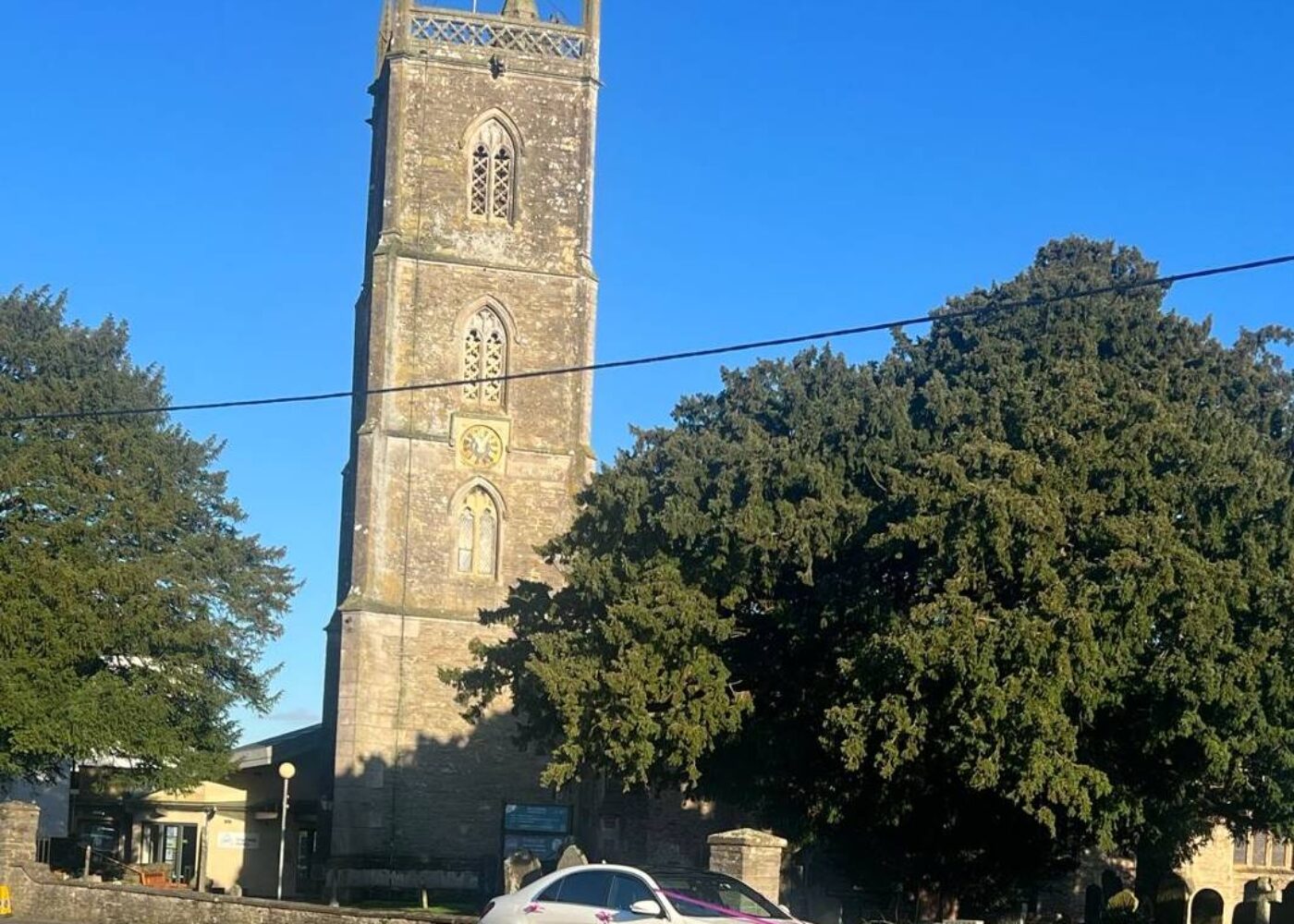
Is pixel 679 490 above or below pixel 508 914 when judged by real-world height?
above

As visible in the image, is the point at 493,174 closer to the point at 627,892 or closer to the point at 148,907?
the point at 148,907

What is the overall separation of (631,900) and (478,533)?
3546cm

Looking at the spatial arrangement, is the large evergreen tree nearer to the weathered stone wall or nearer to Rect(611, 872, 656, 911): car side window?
the weathered stone wall

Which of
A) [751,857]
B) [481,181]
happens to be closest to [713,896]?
[751,857]

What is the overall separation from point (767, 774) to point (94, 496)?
18.5 metres

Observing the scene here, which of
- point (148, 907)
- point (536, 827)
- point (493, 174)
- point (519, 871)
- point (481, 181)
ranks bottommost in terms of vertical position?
point (148, 907)

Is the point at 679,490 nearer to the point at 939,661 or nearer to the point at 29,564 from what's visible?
the point at 939,661

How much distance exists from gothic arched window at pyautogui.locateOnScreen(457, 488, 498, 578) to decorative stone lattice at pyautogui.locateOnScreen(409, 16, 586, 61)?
45.2 feet

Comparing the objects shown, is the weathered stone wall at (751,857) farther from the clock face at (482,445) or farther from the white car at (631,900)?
the clock face at (482,445)

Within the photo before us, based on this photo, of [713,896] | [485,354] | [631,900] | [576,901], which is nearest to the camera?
[631,900]

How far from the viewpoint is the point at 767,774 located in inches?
1403

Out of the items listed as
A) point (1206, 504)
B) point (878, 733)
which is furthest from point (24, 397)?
point (1206, 504)

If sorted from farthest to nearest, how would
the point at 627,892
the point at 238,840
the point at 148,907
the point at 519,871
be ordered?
the point at 238,840 → the point at 519,871 → the point at 148,907 → the point at 627,892

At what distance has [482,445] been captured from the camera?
177ft
